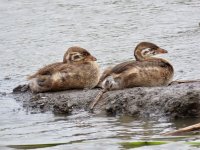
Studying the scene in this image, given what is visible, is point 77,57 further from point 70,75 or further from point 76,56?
point 70,75

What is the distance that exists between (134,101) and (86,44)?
7.11 m

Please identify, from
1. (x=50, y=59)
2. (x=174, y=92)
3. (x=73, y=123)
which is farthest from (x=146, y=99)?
(x=50, y=59)

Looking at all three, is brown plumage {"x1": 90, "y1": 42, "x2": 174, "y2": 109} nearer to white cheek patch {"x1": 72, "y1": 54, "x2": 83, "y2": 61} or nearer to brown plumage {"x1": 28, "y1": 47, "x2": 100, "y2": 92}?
brown plumage {"x1": 28, "y1": 47, "x2": 100, "y2": 92}

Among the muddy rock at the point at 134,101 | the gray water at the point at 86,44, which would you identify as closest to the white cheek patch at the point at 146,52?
the muddy rock at the point at 134,101

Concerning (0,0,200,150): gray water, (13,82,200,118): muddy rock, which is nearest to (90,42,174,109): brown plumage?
(13,82,200,118): muddy rock

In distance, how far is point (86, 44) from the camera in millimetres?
18141

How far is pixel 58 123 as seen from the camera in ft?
35.9

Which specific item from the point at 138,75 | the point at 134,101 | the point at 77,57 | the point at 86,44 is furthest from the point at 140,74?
the point at 86,44

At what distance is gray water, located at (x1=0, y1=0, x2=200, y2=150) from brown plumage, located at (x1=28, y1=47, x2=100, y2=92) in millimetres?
561

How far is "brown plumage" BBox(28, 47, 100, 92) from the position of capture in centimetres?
1287

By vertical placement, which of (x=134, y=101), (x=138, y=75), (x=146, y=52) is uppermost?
(x=146, y=52)

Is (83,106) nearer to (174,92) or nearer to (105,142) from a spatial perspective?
(174,92)

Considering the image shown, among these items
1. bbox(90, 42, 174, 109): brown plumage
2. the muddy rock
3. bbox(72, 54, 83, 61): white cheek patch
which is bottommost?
the muddy rock

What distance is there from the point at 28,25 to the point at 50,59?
396 centimetres
